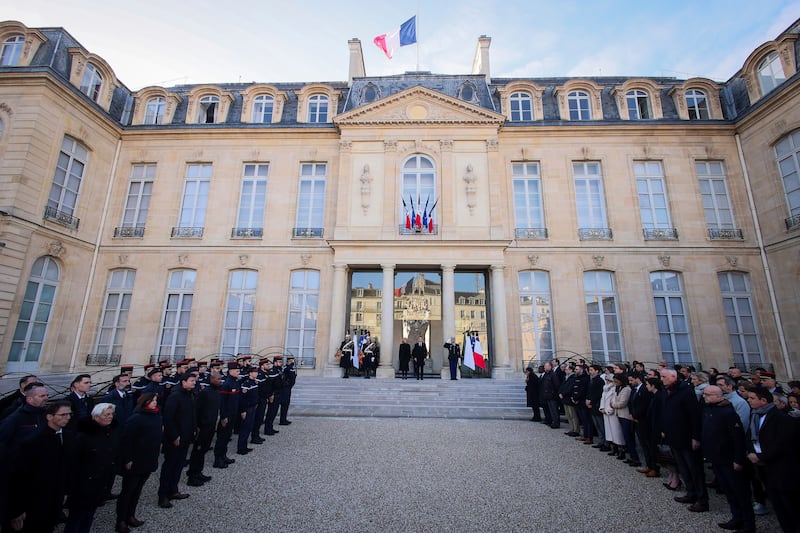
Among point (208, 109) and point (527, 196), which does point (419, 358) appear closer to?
point (527, 196)

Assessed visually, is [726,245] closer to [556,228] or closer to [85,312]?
[556,228]

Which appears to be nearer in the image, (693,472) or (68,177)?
(693,472)

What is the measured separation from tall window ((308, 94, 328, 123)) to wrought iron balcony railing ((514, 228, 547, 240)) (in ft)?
30.9

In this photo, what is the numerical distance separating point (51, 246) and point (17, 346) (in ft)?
10.7

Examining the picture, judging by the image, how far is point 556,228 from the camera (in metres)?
14.3

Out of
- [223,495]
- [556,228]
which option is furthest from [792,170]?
[223,495]

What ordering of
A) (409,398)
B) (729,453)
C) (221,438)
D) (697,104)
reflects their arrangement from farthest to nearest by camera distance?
(697,104), (409,398), (221,438), (729,453)

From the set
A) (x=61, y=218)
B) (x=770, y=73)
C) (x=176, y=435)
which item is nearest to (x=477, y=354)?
(x=176, y=435)

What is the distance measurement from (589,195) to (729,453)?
40.9 feet

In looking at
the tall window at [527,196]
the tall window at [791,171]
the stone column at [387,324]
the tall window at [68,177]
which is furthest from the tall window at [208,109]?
the tall window at [791,171]

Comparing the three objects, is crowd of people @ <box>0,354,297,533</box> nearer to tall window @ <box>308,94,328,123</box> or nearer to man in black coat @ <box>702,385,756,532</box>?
man in black coat @ <box>702,385,756,532</box>

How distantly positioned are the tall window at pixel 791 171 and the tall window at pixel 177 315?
21.2m

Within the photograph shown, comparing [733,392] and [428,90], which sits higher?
[428,90]

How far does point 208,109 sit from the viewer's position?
16.4m
